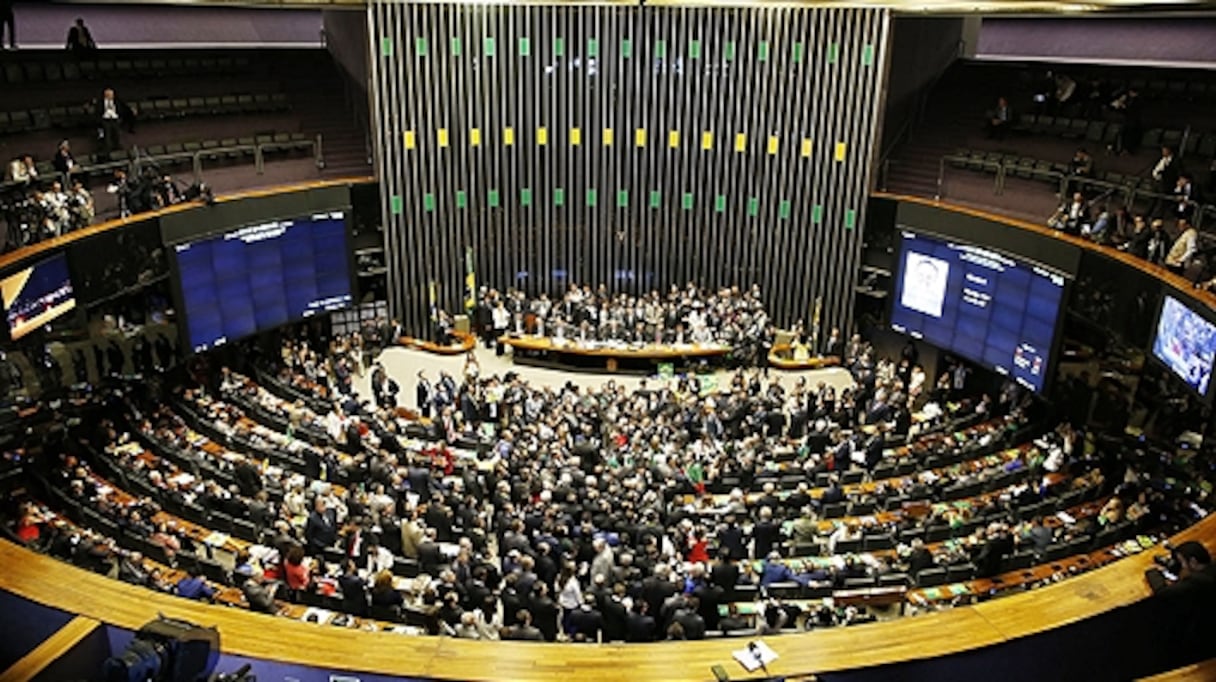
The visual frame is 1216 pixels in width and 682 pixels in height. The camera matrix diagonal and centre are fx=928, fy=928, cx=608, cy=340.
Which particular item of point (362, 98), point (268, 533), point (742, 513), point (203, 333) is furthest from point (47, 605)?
point (362, 98)

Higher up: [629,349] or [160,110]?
[160,110]

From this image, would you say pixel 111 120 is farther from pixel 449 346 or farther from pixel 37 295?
pixel 449 346

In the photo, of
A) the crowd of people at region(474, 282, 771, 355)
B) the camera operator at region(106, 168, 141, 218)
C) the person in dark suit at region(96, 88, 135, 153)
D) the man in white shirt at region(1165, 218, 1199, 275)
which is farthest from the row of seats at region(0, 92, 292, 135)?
the man in white shirt at region(1165, 218, 1199, 275)

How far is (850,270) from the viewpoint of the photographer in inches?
830

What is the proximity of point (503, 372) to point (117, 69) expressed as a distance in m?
9.74

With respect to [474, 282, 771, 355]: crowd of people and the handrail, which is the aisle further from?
the handrail

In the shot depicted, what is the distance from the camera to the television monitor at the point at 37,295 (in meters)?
12.7

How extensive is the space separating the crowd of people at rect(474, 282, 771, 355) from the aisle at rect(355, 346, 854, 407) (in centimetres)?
80

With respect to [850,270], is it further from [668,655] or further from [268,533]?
[668,655]

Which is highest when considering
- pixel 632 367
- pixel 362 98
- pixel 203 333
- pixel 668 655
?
pixel 362 98

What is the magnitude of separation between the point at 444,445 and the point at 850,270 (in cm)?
1042

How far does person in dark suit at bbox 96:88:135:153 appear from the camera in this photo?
16578mm

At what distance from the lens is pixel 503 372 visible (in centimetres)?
2059

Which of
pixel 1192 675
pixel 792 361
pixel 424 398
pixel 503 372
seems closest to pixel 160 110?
pixel 424 398
